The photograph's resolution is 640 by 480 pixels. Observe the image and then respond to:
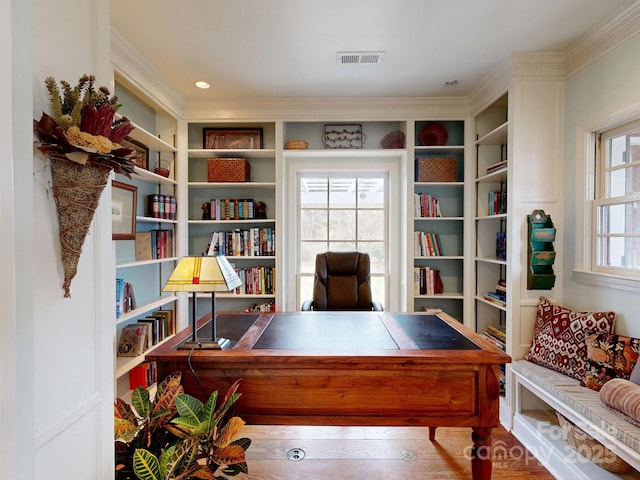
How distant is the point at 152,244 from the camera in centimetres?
275

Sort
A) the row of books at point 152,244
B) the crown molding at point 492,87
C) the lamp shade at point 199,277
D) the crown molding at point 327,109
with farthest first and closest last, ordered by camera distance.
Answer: the crown molding at point 327,109 → the row of books at point 152,244 → the crown molding at point 492,87 → the lamp shade at point 199,277

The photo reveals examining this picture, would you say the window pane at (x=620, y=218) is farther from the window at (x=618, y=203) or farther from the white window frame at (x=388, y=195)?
the white window frame at (x=388, y=195)

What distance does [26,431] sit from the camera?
632 millimetres

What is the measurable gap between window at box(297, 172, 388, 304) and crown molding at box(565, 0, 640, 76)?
1.80 meters

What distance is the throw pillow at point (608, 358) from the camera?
1.76 m

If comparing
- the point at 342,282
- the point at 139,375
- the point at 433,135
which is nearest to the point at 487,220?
the point at 433,135

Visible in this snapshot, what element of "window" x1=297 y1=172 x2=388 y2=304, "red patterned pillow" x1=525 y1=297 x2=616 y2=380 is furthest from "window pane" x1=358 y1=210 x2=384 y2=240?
"red patterned pillow" x1=525 y1=297 x2=616 y2=380

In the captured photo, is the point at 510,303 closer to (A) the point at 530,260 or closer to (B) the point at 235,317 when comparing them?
(A) the point at 530,260

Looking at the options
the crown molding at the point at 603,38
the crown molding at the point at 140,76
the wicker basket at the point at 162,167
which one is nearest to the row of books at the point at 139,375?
the wicker basket at the point at 162,167

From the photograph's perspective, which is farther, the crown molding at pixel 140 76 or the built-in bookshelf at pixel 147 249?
the built-in bookshelf at pixel 147 249

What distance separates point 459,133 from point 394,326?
2.39 meters

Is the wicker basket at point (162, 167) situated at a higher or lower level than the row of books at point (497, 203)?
higher

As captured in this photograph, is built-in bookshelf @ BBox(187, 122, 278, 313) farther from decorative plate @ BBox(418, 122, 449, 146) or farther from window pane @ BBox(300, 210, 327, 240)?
decorative plate @ BBox(418, 122, 449, 146)

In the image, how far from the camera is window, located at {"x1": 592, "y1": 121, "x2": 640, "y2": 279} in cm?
193
